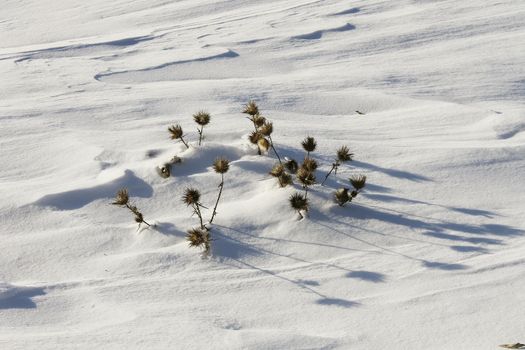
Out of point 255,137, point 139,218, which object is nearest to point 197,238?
point 139,218

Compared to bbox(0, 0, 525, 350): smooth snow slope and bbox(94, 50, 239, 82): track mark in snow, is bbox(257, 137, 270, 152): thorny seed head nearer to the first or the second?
bbox(0, 0, 525, 350): smooth snow slope

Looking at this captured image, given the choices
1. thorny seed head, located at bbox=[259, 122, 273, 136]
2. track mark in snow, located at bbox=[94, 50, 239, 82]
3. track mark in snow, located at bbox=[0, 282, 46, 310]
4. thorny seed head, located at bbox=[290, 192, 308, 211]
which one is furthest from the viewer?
track mark in snow, located at bbox=[94, 50, 239, 82]

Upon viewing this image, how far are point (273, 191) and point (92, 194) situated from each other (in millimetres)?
689

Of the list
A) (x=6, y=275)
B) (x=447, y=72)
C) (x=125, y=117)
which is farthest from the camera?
(x=447, y=72)

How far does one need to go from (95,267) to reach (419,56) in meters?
2.62

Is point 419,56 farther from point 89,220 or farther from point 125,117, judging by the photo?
point 89,220

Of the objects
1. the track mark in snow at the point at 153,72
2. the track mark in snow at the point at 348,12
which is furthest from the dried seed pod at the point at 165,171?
the track mark in snow at the point at 348,12

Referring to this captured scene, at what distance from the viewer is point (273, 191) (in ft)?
8.94

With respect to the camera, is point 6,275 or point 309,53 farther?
point 309,53

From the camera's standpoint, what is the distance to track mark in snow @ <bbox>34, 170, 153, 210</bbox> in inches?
108

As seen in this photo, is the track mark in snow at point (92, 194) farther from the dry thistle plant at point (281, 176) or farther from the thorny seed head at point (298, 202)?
the thorny seed head at point (298, 202)

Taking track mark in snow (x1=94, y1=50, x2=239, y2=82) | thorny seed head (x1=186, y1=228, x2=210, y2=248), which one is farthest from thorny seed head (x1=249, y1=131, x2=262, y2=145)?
track mark in snow (x1=94, y1=50, x2=239, y2=82)

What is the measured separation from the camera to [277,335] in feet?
6.68

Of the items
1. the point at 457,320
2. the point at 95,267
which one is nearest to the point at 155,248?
the point at 95,267
